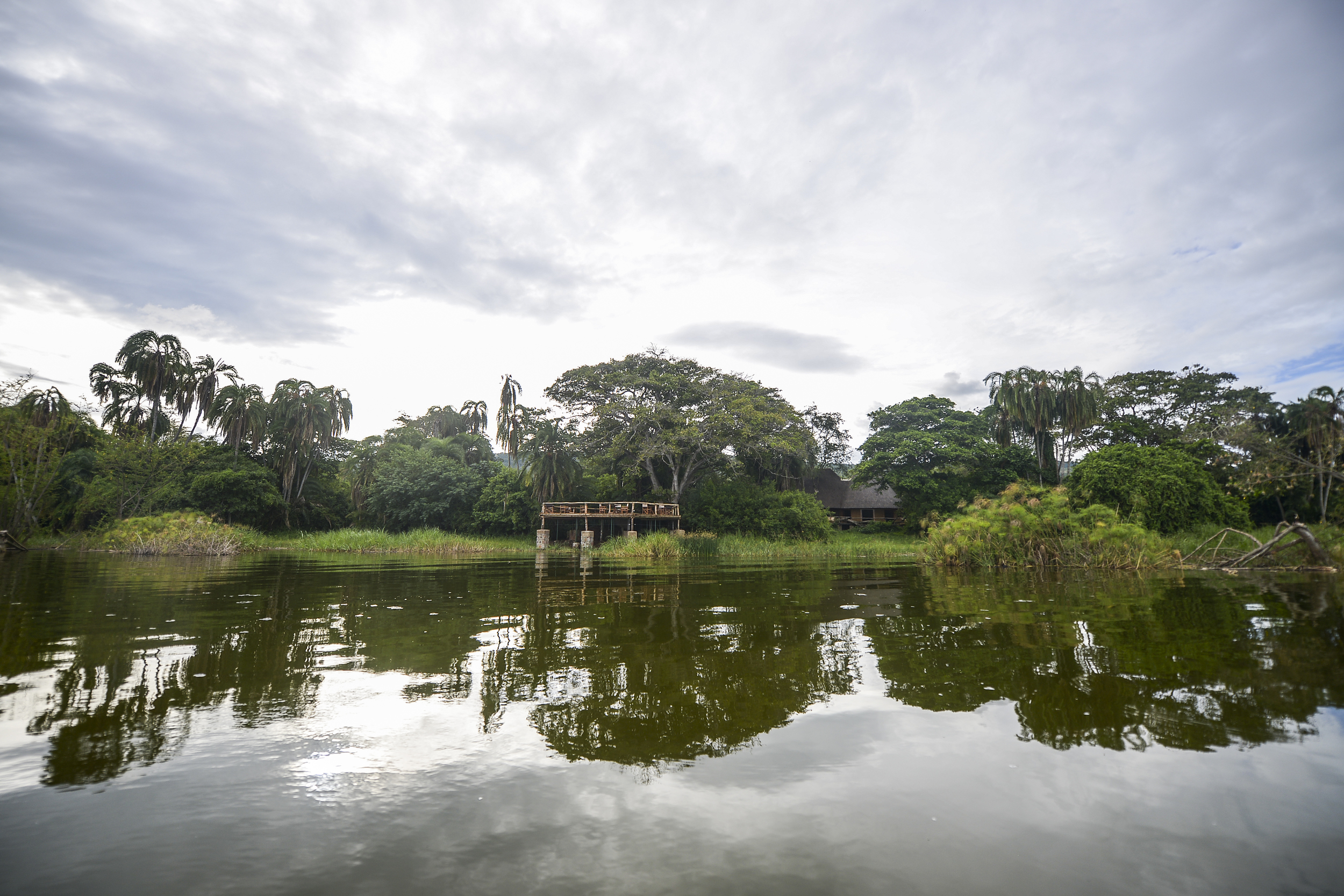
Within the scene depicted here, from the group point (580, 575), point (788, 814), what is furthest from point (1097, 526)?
point (788, 814)

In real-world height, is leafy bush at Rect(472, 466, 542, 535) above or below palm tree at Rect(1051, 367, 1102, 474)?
below

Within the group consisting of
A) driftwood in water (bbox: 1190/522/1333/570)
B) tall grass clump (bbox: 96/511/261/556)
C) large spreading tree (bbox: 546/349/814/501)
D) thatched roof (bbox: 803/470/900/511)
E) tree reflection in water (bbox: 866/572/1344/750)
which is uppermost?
large spreading tree (bbox: 546/349/814/501)

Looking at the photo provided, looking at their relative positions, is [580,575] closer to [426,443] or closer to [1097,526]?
[1097,526]

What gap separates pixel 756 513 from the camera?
3709 cm

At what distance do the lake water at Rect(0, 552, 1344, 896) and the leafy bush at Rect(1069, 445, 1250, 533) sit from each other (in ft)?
67.8

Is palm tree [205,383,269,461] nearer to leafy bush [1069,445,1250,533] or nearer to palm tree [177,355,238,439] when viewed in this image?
palm tree [177,355,238,439]

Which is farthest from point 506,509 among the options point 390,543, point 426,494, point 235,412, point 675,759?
point 675,759

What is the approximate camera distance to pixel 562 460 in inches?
1609

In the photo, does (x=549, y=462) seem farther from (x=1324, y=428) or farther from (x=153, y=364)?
(x=1324, y=428)

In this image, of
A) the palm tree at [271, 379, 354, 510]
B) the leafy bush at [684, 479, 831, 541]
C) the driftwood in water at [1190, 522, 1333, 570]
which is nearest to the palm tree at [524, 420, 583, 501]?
the leafy bush at [684, 479, 831, 541]

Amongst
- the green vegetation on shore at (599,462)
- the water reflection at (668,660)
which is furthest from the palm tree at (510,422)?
the water reflection at (668,660)

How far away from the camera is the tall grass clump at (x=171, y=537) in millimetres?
25562

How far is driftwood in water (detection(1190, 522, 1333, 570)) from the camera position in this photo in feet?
39.2

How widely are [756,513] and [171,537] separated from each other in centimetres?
2865
